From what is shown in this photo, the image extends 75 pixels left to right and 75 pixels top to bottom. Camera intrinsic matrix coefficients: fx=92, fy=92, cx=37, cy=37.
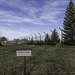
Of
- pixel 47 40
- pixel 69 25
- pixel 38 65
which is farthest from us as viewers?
pixel 47 40

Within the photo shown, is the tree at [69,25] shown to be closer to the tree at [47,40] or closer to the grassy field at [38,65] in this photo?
the tree at [47,40]

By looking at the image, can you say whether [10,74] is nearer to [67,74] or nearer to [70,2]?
[67,74]

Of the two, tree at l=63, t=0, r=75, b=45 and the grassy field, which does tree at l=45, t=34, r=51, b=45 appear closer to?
tree at l=63, t=0, r=75, b=45

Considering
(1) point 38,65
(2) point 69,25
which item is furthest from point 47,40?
(1) point 38,65

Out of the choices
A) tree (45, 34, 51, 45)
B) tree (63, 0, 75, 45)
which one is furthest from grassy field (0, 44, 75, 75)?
tree (45, 34, 51, 45)

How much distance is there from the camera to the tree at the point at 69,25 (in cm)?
1797

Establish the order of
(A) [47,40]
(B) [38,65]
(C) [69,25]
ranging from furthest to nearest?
(A) [47,40] → (C) [69,25] → (B) [38,65]

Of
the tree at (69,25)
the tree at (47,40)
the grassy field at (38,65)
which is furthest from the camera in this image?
the tree at (47,40)

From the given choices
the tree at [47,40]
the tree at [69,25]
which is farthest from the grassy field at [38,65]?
the tree at [47,40]

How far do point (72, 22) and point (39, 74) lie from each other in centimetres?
1763

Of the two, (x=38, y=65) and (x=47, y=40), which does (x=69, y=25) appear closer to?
(x=47, y=40)

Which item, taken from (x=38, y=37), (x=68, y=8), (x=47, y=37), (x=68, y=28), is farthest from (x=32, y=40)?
(x=68, y=8)

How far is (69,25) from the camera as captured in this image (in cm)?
1928

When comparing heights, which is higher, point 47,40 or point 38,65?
point 47,40
